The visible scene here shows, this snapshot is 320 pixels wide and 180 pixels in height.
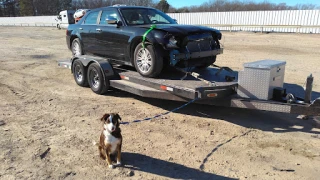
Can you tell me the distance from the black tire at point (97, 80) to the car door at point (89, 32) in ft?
2.40

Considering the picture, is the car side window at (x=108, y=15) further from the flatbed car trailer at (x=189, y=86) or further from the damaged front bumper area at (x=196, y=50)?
the damaged front bumper area at (x=196, y=50)

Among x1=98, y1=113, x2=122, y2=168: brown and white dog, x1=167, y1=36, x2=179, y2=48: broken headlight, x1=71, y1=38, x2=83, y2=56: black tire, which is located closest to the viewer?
x1=98, y1=113, x2=122, y2=168: brown and white dog

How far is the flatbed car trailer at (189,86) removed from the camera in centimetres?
477

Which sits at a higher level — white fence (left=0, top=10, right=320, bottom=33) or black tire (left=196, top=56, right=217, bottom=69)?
white fence (left=0, top=10, right=320, bottom=33)

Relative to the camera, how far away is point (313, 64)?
428 inches

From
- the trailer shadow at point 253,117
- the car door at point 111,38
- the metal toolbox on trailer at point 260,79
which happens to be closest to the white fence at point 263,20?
the trailer shadow at point 253,117

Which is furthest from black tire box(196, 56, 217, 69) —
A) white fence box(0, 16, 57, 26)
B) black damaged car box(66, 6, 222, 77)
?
white fence box(0, 16, 57, 26)

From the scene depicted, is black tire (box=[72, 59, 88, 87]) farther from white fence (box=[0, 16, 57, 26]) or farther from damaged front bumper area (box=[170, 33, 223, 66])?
white fence (box=[0, 16, 57, 26])

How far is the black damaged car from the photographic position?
19.1 feet

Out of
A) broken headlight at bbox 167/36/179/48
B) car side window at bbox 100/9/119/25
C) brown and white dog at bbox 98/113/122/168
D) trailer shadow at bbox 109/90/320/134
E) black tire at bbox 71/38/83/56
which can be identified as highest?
car side window at bbox 100/9/119/25

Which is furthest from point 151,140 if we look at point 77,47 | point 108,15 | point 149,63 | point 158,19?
point 77,47

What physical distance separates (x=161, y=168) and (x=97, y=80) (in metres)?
3.98

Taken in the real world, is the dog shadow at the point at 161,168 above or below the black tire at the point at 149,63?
below

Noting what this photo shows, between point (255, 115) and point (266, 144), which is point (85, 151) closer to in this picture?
point (266, 144)
